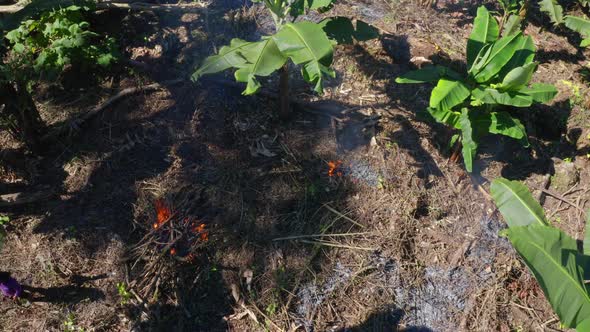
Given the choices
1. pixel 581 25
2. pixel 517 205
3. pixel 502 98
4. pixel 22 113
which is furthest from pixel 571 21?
pixel 22 113

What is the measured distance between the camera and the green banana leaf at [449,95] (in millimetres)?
3799

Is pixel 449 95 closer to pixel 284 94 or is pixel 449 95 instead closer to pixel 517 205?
pixel 517 205

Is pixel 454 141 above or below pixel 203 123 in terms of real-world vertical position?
→ below

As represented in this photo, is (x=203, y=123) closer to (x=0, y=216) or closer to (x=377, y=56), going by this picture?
(x=0, y=216)

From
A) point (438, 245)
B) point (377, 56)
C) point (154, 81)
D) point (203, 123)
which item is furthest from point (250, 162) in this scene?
point (377, 56)

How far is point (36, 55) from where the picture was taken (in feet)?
16.0

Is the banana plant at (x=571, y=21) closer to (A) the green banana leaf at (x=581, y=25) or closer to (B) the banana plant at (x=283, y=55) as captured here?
(A) the green banana leaf at (x=581, y=25)

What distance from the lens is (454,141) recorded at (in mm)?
4621

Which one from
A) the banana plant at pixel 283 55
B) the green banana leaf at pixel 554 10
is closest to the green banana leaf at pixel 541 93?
the banana plant at pixel 283 55

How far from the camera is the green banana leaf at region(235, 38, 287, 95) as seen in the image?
341 cm

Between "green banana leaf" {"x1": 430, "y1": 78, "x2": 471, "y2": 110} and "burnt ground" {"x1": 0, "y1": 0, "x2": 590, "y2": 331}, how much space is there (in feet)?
2.41

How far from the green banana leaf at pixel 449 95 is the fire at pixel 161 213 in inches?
110

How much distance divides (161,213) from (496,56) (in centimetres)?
369

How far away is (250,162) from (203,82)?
1376 millimetres
